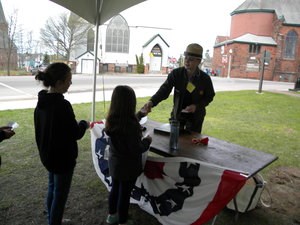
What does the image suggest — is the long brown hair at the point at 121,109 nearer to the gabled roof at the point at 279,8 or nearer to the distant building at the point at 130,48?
the distant building at the point at 130,48

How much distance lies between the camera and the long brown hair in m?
2.09

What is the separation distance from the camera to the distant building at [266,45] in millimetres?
34938

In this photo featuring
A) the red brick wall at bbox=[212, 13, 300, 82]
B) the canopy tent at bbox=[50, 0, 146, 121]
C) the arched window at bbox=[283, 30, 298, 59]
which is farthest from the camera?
the arched window at bbox=[283, 30, 298, 59]

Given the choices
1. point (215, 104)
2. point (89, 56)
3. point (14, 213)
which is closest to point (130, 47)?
point (89, 56)

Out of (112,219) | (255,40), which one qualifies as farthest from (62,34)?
(112,219)

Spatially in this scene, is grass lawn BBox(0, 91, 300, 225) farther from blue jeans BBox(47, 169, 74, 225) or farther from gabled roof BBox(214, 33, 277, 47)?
gabled roof BBox(214, 33, 277, 47)

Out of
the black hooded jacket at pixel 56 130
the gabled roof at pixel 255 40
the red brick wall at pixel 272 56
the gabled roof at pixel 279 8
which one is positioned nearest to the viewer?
the black hooded jacket at pixel 56 130

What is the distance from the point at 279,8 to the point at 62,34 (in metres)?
28.9

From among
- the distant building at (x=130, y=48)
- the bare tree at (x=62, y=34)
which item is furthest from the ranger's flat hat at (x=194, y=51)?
the distant building at (x=130, y=48)

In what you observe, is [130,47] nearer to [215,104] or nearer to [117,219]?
[215,104]

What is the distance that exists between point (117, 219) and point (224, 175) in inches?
43.8

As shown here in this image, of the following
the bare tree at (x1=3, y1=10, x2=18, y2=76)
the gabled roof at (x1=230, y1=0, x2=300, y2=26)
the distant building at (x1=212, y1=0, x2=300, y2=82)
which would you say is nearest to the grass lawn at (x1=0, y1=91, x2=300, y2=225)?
the bare tree at (x1=3, y1=10, x2=18, y2=76)

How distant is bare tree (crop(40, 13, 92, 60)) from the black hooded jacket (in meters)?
26.8

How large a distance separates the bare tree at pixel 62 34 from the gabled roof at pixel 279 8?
23.3 meters
